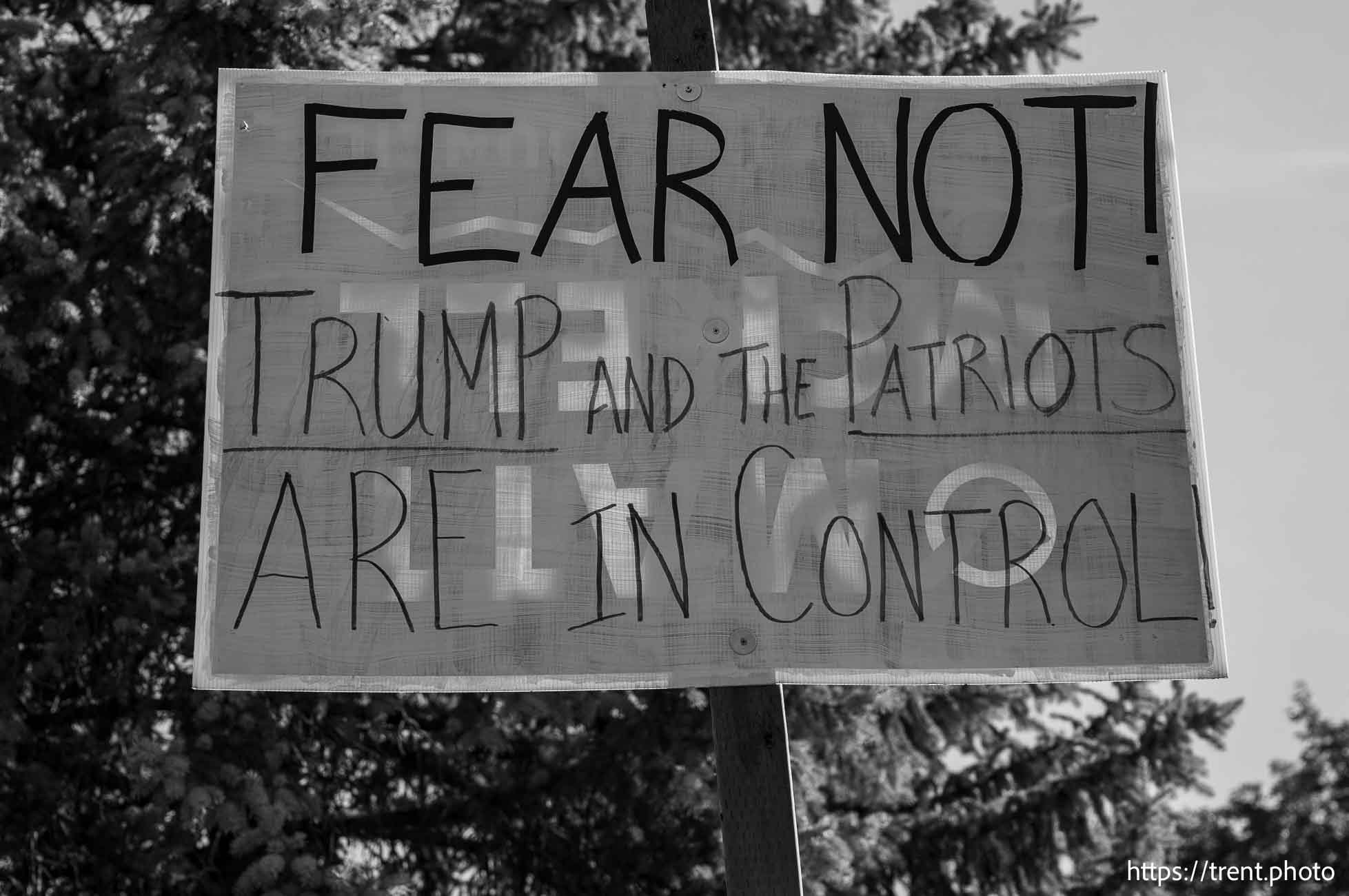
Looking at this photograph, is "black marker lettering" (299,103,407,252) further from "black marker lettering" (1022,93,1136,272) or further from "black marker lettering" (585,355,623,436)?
"black marker lettering" (1022,93,1136,272)

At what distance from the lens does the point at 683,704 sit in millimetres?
6199

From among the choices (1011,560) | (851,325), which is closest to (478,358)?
(851,325)

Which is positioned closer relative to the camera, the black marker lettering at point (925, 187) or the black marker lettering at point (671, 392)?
the black marker lettering at point (671, 392)

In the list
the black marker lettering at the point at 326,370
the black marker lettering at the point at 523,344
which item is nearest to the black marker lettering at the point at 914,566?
the black marker lettering at the point at 523,344

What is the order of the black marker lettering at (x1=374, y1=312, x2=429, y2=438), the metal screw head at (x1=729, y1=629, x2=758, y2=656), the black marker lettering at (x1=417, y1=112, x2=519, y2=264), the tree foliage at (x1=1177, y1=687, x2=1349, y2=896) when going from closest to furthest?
the metal screw head at (x1=729, y1=629, x2=758, y2=656), the black marker lettering at (x1=374, y1=312, x2=429, y2=438), the black marker lettering at (x1=417, y1=112, x2=519, y2=264), the tree foliage at (x1=1177, y1=687, x2=1349, y2=896)

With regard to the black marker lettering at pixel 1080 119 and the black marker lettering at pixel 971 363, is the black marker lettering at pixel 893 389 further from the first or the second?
the black marker lettering at pixel 1080 119

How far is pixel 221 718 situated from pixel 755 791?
3.77 m

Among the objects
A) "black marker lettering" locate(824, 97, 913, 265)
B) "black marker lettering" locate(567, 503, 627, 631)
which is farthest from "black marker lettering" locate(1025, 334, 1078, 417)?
"black marker lettering" locate(567, 503, 627, 631)

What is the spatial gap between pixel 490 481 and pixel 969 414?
91cm

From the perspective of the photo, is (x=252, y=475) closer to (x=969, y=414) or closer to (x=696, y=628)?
(x=696, y=628)

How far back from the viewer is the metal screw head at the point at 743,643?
2.67 metres

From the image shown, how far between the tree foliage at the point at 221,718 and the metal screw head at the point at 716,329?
11.2ft

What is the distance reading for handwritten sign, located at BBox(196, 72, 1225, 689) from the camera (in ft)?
8.82

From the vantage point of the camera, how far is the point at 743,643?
2.67 metres
